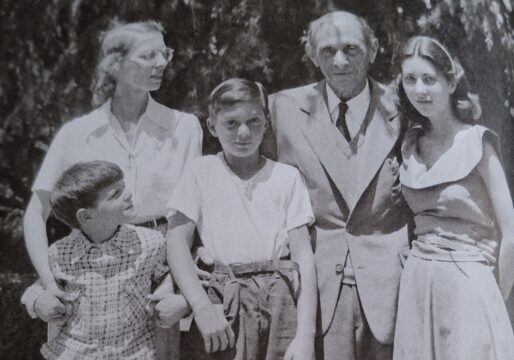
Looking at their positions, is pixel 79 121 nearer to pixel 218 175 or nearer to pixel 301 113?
pixel 218 175

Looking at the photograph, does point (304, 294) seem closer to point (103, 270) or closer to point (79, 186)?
point (103, 270)

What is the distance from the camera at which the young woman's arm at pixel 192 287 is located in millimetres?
2738

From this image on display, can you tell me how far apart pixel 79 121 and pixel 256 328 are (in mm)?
1178

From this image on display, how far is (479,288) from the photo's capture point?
280 cm

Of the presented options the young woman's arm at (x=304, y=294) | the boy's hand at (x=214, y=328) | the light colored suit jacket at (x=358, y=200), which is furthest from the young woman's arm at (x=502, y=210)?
the boy's hand at (x=214, y=328)

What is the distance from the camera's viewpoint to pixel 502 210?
2.79m

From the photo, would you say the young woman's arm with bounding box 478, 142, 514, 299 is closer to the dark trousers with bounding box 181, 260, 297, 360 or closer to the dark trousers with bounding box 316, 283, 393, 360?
the dark trousers with bounding box 316, 283, 393, 360

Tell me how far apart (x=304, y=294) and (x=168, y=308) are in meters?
0.55

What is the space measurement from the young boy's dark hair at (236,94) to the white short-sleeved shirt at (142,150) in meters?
0.13

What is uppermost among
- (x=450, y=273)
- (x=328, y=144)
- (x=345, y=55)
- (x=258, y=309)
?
(x=345, y=55)

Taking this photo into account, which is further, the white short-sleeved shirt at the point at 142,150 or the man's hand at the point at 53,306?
the white short-sleeved shirt at the point at 142,150

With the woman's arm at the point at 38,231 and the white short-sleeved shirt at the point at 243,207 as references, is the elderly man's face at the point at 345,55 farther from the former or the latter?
the woman's arm at the point at 38,231

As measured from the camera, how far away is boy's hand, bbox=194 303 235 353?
273 centimetres

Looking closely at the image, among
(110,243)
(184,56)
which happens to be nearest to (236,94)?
(184,56)
